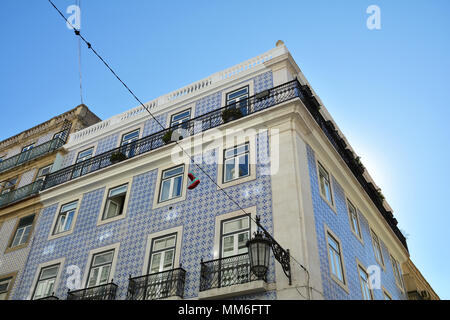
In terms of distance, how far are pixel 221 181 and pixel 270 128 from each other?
6.15ft

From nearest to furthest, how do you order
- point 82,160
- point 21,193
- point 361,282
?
point 361,282 → point 82,160 → point 21,193

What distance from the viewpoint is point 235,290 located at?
27.9 ft

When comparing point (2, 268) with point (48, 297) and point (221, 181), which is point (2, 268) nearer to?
point (48, 297)

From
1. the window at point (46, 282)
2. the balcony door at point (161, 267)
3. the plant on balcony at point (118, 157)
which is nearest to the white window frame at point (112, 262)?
the balcony door at point (161, 267)

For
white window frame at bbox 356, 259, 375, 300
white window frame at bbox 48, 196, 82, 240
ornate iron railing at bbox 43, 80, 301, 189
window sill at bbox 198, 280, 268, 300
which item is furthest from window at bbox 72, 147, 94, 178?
white window frame at bbox 356, 259, 375, 300

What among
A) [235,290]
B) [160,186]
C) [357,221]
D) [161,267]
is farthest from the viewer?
[357,221]

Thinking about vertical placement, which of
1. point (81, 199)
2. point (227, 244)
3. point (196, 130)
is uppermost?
point (196, 130)

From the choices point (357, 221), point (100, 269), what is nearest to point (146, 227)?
point (100, 269)

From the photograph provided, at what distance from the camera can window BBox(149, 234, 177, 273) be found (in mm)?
10344

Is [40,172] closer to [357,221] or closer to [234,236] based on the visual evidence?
[234,236]

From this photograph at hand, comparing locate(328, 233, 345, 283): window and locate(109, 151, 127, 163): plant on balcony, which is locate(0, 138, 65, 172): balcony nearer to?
locate(109, 151, 127, 163): plant on balcony

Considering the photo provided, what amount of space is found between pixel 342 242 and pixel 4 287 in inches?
407

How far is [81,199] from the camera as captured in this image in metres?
13.6
